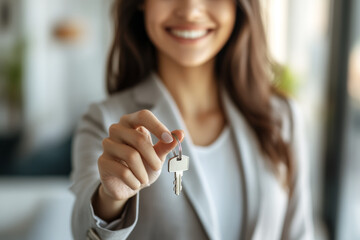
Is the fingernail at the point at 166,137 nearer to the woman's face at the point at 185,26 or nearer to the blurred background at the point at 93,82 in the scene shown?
the woman's face at the point at 185,26

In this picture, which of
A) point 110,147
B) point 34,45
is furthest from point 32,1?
point 110,147

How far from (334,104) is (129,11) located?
1.69 m

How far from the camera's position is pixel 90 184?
398 mm

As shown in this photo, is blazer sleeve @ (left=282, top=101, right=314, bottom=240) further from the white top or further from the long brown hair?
the white top

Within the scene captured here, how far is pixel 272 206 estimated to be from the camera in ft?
1.64

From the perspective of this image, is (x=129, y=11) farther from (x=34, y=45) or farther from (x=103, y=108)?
(x=34, y=45)

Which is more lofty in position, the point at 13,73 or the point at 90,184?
the point at 90,184

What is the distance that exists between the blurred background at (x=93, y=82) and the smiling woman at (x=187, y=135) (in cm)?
89

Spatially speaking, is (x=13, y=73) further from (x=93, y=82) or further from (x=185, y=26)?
(x=185, y=26)

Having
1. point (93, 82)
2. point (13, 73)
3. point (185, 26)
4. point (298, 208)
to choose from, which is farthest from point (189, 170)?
point (13, 73)

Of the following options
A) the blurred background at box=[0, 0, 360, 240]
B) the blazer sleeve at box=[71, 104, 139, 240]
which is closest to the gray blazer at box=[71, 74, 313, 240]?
the blazer sleeve at box=[71, 104, 139, 240]

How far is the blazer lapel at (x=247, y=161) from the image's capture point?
45 centimetres

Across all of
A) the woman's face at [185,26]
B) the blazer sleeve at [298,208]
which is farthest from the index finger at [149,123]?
the blazer sleeve at [298,208]

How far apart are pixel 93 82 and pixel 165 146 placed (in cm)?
118
